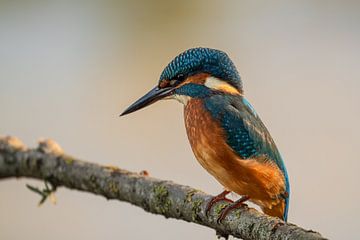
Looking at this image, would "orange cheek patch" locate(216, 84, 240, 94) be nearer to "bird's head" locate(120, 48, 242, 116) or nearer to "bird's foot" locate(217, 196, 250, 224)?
"bird's head" locate(120, 48, 242, 116)

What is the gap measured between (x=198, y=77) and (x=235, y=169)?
0.29 metres

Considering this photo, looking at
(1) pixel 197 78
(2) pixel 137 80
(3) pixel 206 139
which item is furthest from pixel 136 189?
(2) pixel 137 80

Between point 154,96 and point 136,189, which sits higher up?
point 154,96

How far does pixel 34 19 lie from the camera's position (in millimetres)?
5547

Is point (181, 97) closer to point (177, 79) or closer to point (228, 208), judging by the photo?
point (177, 79)

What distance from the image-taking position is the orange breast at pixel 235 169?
1.94 m

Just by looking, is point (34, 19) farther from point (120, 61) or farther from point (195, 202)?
point (195, 202)

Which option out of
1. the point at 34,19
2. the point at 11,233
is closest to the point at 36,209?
the point at 11,233

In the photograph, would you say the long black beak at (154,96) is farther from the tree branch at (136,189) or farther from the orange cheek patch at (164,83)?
the tree branch at (136,189)

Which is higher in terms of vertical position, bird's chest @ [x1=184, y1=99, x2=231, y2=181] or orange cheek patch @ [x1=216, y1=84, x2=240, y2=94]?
orange cheek patch @ [x1=216, y1=84, x2=240, y2=94]

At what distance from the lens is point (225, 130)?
1992mm

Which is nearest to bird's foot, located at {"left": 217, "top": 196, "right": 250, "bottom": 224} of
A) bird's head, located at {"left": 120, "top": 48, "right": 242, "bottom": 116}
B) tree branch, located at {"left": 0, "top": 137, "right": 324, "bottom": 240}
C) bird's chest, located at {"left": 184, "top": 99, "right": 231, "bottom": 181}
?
tree branch, located at {"left": 0, "top": 137, "right": 324, "bottom": 240}

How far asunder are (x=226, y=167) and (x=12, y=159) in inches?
31.1

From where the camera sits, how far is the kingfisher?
195 cm
